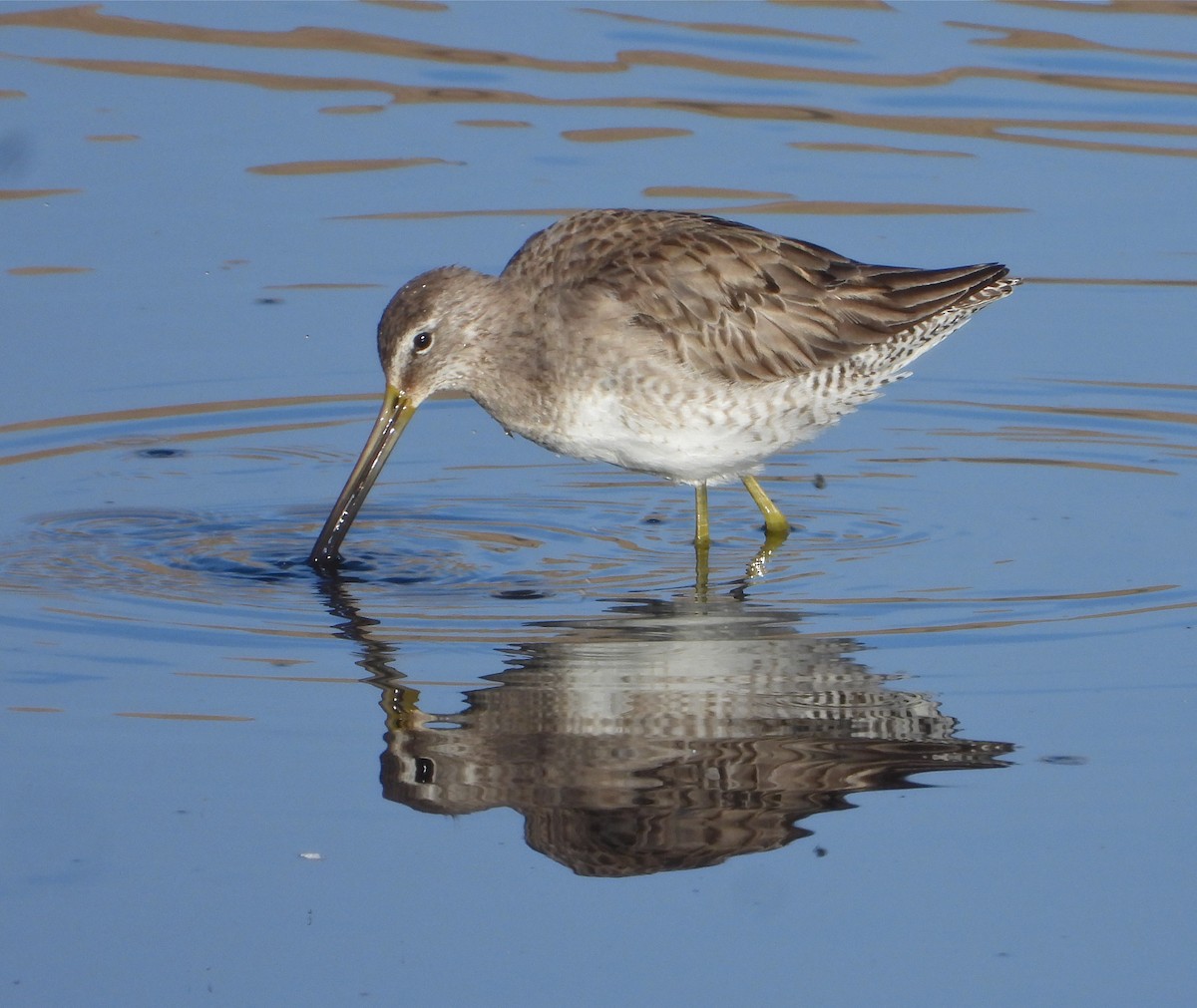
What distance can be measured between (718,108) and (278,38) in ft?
9.04

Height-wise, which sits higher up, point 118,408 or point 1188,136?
point 1188,136

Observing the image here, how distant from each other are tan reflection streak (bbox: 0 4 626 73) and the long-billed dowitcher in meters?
5.08

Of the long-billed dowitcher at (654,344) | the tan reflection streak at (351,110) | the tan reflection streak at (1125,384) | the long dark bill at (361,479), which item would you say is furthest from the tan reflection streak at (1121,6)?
the long dark bill at (361,479)

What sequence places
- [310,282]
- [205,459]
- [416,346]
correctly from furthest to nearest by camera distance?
[310,282]
[205,459]
[416,346]

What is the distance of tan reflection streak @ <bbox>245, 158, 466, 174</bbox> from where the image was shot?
Result: 37.7 feet

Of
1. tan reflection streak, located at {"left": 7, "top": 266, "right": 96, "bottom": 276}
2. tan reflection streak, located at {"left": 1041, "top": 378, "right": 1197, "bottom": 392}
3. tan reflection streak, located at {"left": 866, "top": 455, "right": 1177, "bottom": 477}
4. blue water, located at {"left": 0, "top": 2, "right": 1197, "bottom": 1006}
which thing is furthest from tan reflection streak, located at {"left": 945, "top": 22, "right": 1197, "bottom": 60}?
tan reflection streak, located at {"left": 7, "top": 266, "right": 96, "bottom": 276}

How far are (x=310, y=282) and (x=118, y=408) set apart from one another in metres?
1.46

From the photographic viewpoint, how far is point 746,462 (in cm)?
790

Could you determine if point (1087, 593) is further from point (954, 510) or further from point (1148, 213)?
point (1148, 213)

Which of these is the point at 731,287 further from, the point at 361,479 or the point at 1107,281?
the point at 1107,281

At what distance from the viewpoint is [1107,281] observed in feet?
33.9

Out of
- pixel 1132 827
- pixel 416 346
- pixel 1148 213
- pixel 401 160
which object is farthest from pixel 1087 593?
pixel 401 160

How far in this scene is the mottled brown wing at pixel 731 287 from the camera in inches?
306

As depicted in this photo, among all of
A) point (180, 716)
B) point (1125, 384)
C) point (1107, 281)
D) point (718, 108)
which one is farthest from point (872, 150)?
point (180, 716)
